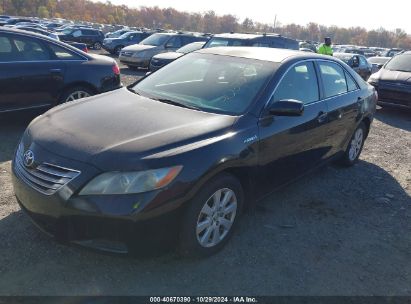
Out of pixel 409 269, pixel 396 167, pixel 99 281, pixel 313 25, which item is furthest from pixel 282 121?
pixel 313 25

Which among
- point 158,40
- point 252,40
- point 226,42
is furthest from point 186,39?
point 252,40

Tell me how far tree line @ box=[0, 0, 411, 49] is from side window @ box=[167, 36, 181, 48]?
83.8m

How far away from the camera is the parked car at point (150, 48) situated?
15.4 meters

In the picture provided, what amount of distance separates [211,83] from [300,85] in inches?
38.4

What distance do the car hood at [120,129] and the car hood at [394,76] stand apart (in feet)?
25.8

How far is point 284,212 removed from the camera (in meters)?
4.16

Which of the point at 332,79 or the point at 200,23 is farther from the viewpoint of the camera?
the point at 200,23

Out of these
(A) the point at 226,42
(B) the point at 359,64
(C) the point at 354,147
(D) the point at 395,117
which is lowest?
(D) the point at 395,117

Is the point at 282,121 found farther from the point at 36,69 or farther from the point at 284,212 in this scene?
the point at 36,69

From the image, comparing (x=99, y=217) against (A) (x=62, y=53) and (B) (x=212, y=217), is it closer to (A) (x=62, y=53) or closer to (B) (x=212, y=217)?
(B) (x=212, y=217)

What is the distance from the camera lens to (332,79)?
4793mm

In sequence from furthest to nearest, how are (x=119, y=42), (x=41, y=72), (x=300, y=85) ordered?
1. (x=119, y=42)
2. (x=41, y=72)
3. (x=300, y=85)

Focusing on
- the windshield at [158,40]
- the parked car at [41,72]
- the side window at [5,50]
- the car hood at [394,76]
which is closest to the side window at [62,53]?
the parked car at [41,72]

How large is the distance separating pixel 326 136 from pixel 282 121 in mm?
1058
